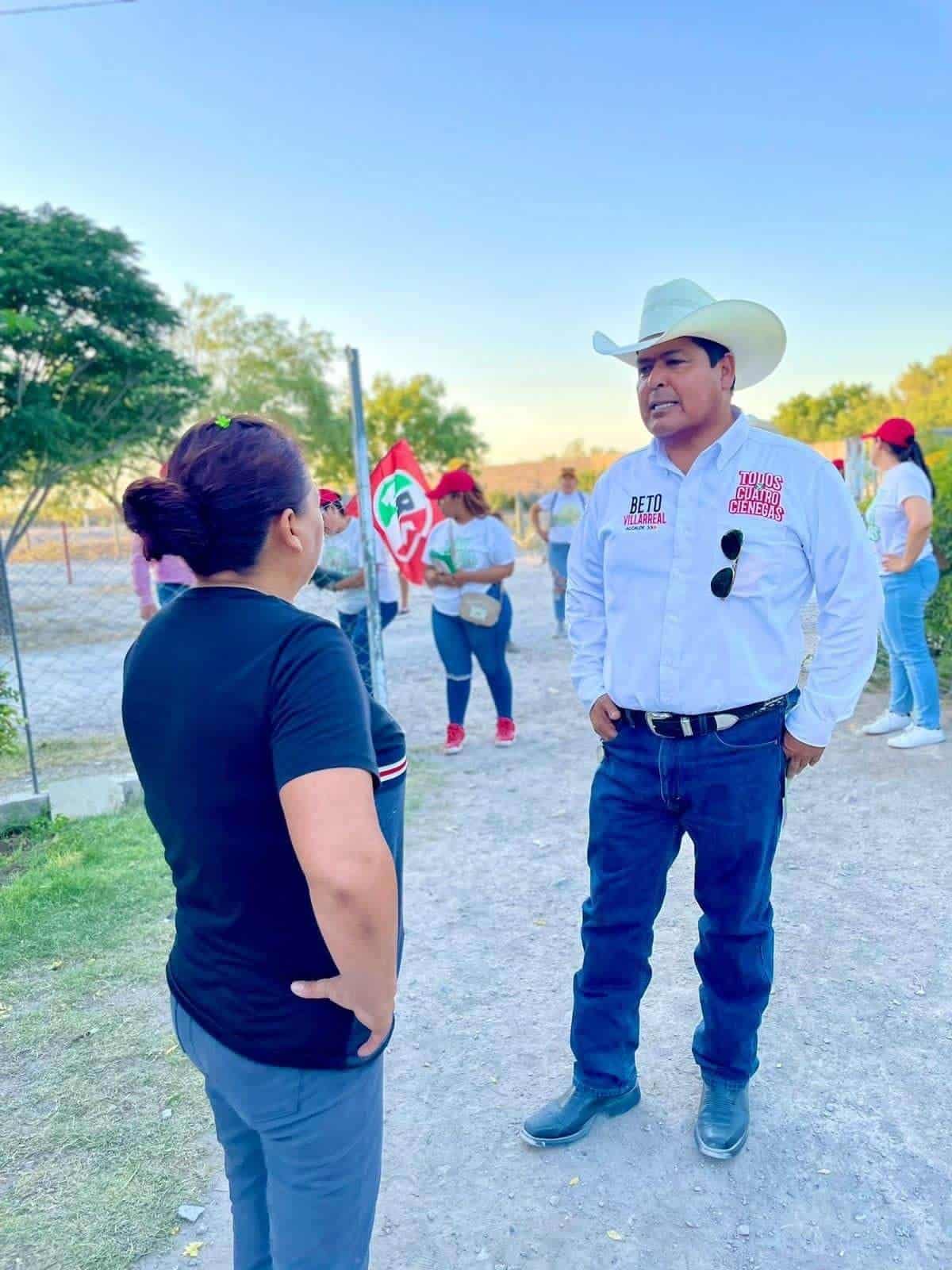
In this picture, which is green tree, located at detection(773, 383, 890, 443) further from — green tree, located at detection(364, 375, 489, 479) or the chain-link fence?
the chain-link fence

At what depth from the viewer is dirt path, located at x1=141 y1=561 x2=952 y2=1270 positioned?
2.16 metres

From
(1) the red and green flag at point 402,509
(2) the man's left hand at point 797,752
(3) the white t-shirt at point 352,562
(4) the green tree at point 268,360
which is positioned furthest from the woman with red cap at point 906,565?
(4) the green tree at point 268,360

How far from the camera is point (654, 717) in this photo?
2.35 m

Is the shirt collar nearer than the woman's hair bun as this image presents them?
No

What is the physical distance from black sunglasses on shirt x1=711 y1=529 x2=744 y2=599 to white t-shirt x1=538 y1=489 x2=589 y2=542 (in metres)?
7.74

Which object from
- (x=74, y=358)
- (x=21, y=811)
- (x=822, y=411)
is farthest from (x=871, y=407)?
(x=21, y=811)

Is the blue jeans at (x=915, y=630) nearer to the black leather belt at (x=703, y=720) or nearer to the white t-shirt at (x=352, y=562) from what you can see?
the white t-shirt at (x=352, y=562)

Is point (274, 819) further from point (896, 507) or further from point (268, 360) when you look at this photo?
point (268, 360)

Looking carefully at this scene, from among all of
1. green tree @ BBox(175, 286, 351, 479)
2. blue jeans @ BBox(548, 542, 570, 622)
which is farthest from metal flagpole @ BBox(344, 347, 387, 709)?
green tree @ BBox(175, 286, 351, 479)

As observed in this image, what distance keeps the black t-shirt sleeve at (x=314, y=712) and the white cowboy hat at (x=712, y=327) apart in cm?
154

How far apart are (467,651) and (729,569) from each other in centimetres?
405

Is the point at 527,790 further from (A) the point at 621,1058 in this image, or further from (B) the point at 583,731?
(A) the point at 621,1058

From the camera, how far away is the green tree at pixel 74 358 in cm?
1486

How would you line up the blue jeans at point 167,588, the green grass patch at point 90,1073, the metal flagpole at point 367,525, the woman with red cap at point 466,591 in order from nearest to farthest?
the green grass patch at point 90,1073
the metal flagpole at point 367,525
the woman with red cap at point 466,591
the blue jeans at point 167,588
